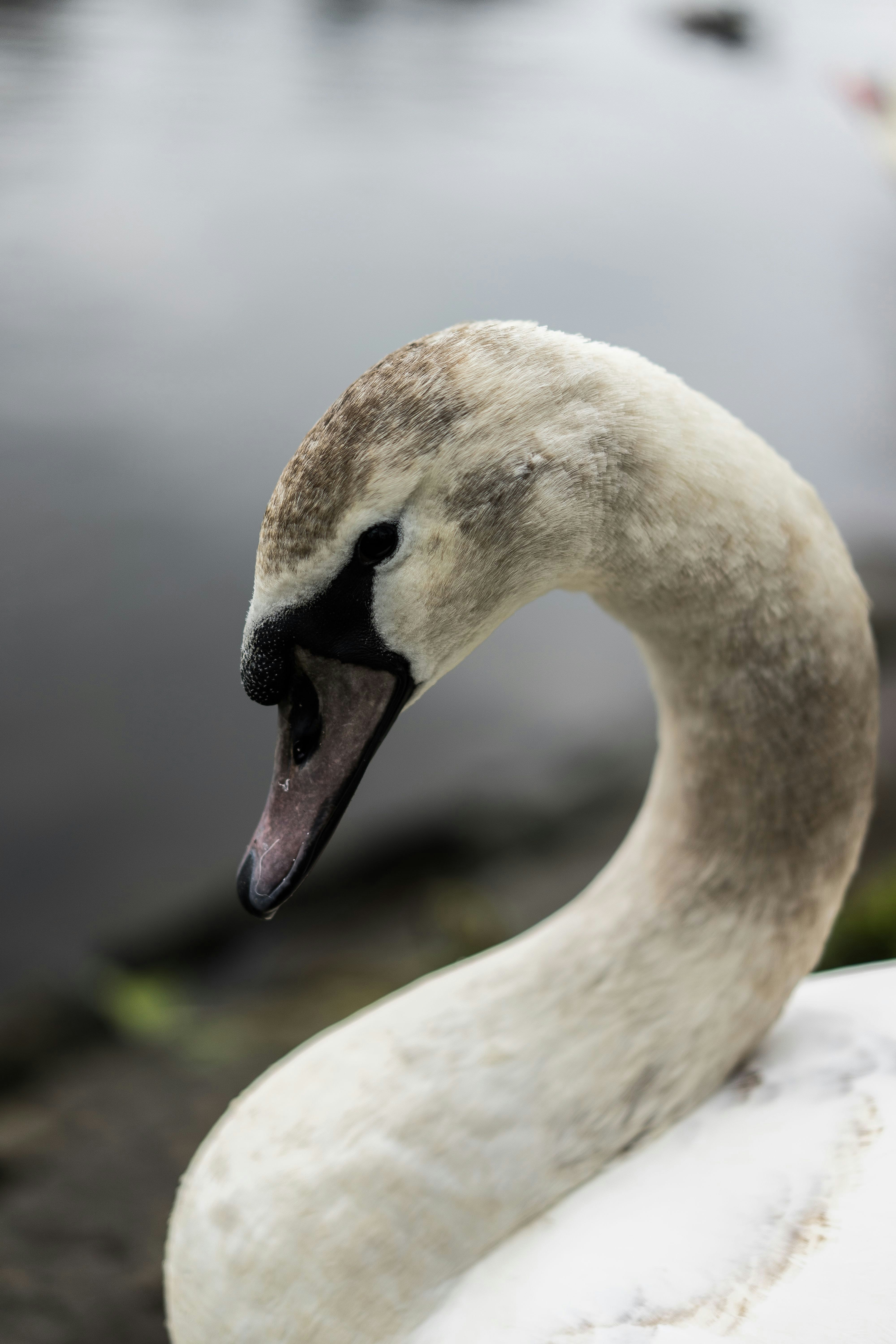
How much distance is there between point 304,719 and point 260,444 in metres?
1.97

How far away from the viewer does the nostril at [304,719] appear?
0.73 meters

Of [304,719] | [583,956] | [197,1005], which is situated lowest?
[197,1005]

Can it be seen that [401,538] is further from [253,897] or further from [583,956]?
[583,956]

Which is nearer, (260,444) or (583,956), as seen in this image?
(583,956)

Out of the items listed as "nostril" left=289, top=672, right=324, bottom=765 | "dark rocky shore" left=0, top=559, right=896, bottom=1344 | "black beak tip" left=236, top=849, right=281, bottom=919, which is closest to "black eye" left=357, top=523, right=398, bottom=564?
"nostril" left=289, top=672, right=324, bottom=765

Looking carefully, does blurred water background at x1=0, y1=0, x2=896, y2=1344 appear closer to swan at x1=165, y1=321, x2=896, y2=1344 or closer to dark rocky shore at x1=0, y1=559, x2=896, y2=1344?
dark rocky shore at x1=0, y1=559, x2=896, y2=1344

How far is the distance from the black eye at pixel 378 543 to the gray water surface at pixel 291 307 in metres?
→ 1.46

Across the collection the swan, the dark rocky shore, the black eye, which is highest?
the black eye

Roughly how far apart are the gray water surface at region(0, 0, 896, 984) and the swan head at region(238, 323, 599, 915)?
1.34 metres

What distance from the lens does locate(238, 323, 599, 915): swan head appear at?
65 cm

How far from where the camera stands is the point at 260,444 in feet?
8.50

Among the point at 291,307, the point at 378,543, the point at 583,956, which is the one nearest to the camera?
the point at 378,543

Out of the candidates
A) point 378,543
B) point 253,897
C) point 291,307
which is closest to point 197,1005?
point 253,897

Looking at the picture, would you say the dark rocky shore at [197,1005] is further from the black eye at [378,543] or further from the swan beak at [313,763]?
the black eye at [378,543]
